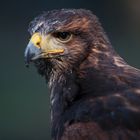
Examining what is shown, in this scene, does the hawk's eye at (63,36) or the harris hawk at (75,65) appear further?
the hawk's eye at (63,36)

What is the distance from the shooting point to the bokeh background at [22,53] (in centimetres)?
1329

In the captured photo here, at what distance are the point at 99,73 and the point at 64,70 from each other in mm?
223

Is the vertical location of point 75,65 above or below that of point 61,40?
below

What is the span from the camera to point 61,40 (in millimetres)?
6676

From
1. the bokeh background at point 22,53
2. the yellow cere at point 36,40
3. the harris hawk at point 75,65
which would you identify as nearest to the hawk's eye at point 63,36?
the harris hawk at point 75,65

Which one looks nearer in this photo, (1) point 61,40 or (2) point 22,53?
(1) point 61,40

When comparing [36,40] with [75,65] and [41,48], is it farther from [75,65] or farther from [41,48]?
[75,65]

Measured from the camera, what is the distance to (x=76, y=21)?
671cm

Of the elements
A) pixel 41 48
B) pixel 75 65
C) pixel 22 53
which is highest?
pixel 41 48

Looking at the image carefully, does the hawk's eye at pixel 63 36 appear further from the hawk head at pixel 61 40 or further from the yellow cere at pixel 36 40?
the yellow cere at pixel 36 40

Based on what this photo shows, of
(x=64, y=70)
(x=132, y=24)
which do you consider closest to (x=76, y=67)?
(x=64, y=70)

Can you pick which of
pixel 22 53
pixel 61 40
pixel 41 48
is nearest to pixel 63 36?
pixel 61 40

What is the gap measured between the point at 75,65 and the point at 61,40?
177 mm

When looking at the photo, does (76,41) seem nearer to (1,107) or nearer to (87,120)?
(87,120)
